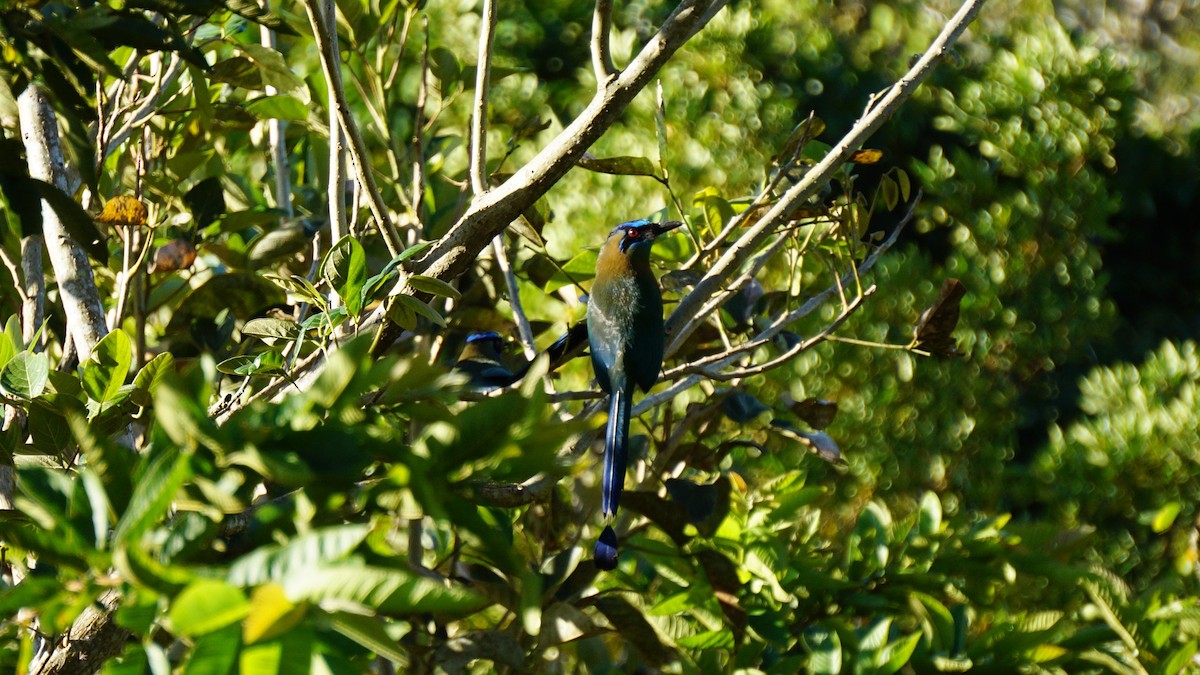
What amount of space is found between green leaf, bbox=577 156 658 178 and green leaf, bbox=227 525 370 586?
47.5 inches

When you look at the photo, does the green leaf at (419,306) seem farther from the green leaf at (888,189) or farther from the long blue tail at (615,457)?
the green leaf at (888,189)

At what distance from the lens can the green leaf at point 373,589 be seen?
76 cm

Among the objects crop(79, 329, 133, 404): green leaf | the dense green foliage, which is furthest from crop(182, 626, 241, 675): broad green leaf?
crop(79, 329, 133, 404): green leaf

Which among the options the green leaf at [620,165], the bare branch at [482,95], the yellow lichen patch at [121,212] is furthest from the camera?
the green leaf at [620,165]

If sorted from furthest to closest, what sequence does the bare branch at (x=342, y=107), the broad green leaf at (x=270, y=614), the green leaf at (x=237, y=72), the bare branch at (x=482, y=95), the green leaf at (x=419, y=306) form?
1. the green leaf at (x=237, y=72)
2. the bare branch at (x=482, y=95)
3. the bare branch at (x=342, y=107)
4. the green leaf at (x=419, y=306)
5. the broad green leaf at (x=270, y=614)

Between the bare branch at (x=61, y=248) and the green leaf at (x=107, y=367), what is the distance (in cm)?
32

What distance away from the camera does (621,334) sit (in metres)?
2.17

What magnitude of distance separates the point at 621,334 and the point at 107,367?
3.11ft

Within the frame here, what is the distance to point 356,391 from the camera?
94cm

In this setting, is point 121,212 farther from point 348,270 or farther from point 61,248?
point 348,270

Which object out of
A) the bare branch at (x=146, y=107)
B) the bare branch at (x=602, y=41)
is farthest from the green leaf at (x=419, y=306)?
the bare branch at (x=146, y=107)

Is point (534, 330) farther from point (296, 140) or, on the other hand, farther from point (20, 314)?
point (20, 314)

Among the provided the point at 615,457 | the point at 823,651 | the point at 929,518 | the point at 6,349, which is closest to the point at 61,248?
the point at 6,349

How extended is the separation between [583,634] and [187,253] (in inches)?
39.4
